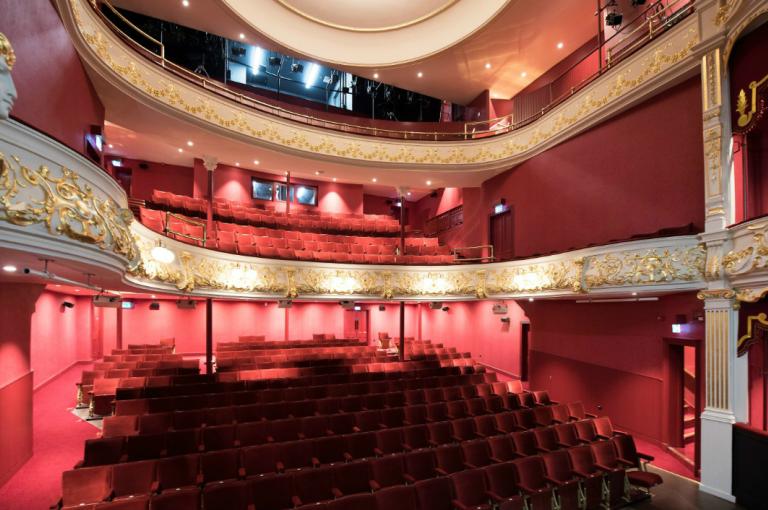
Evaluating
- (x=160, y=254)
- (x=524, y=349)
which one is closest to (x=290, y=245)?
(x=160, y=254)

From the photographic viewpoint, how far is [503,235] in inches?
492

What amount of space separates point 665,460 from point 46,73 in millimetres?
10527

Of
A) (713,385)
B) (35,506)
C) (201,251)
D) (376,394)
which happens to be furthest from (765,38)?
(35,506)

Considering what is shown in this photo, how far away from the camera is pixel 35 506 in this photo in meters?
4.75

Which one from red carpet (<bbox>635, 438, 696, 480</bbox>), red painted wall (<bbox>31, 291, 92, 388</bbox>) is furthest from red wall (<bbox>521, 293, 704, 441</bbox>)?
red painted wall (<bbox>31, 291, 92, 388</bbox>)

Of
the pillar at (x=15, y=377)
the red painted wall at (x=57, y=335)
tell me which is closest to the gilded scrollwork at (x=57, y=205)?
the pillar at (x=15, y=377)

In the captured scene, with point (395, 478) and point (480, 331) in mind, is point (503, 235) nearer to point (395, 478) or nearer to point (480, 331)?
point (480, 331)

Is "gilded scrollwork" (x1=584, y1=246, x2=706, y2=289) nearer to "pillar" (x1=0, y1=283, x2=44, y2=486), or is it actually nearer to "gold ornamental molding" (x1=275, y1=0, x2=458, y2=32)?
"pillar" (x1=0, y1=283, x2=44, y2=486)

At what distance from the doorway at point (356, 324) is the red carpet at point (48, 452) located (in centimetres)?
886

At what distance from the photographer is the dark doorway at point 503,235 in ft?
39.7

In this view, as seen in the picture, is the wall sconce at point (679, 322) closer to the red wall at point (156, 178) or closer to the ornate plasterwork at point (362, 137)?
the ornate plasterwork at point (362, 137)

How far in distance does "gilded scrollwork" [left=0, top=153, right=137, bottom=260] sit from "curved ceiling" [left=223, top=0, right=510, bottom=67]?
10142 millimetres

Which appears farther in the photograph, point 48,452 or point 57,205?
point 48,452

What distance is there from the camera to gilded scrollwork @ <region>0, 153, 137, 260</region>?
2.64 metres
